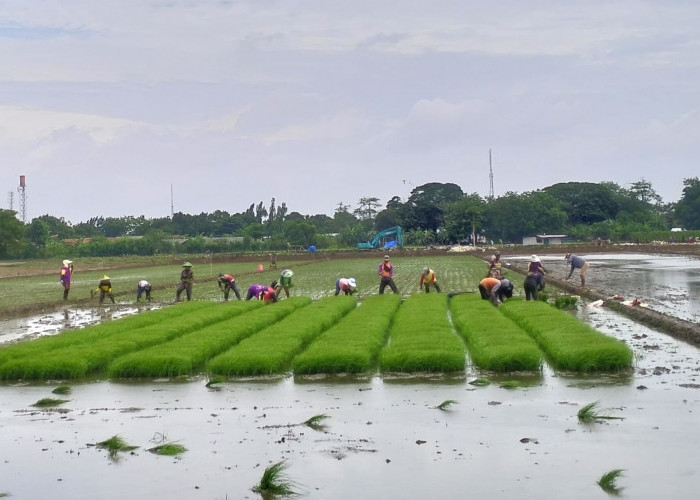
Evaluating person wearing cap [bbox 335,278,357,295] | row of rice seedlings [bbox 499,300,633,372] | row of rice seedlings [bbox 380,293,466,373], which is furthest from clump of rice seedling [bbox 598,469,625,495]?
person wearing cap [bbox 335,278,357,295]

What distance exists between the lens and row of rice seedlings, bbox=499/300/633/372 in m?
12.9

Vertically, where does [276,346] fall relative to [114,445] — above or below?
above

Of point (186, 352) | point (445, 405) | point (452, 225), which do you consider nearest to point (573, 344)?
point (445, 405)

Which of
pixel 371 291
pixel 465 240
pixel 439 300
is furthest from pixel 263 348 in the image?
pixel 465 240

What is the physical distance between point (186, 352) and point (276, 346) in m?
1.45

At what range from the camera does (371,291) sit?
32281mm

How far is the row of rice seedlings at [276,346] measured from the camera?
1363 cm

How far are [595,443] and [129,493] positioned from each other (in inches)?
168

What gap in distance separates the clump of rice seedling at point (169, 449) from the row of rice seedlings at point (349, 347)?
14.5ft

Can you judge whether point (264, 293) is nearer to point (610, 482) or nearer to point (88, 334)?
point (88, 334)

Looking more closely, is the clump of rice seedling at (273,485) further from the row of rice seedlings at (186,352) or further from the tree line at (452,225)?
the tree line at (452,225)

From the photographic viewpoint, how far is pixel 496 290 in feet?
73.8

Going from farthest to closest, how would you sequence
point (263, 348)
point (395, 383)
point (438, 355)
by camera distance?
point (263, 348)
point (438, 355)
point (395, 383)

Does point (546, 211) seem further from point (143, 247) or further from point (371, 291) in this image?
point (371, 291)
